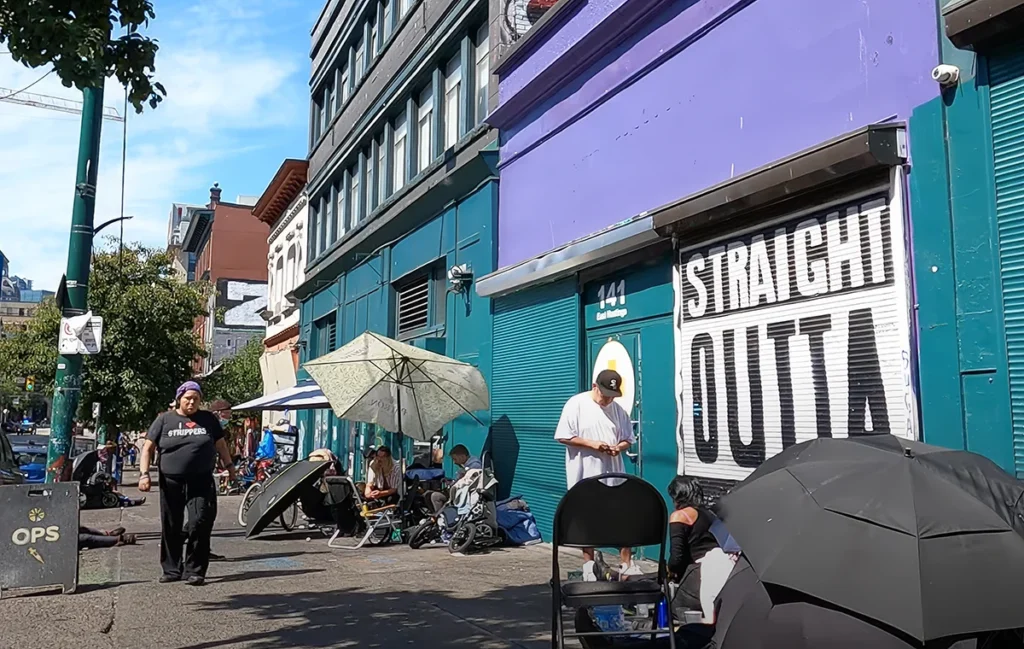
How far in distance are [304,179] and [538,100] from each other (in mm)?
19725

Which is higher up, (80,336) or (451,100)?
(451,100)

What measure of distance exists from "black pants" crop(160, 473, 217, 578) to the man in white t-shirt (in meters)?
3.12

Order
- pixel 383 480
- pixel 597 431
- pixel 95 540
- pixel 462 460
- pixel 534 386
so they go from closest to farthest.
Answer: pixel 597 431
pixel 95 540
pixel 534 386
pixel 462 460
pixel 383 480

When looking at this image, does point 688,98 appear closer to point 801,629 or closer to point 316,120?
point 801,629

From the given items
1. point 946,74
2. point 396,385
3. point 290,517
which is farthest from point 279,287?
point 946,74

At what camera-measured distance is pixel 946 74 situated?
20.3 ft

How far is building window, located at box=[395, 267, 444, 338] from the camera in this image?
1583 cm

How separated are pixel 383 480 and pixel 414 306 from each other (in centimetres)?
516

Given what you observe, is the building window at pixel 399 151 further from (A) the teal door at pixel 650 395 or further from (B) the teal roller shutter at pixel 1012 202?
(B) the teal roller shutter at pixel 1012 202

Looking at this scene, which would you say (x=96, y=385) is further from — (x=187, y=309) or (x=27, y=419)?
(x=27, y=419)

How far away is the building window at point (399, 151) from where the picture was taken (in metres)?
18.2

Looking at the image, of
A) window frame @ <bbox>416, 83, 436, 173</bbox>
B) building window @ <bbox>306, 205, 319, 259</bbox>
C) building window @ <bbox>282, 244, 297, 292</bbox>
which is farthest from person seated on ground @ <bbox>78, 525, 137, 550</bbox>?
building window @ <bbox>282, 244, 297, 292</bbox>

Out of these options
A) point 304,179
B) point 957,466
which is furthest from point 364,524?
point 304,179

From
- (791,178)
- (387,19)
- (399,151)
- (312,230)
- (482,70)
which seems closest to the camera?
(791,178)
